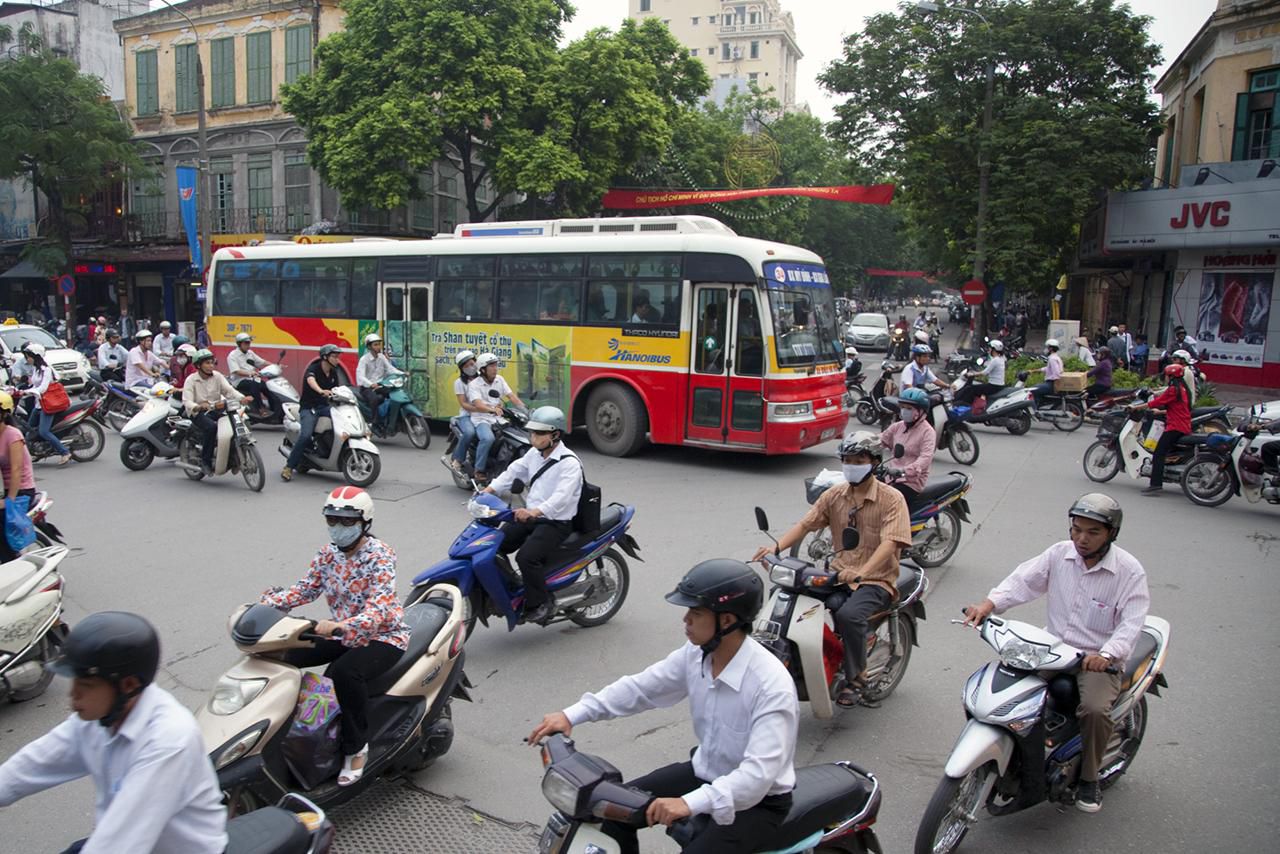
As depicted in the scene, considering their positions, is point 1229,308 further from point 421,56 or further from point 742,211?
point 421,56

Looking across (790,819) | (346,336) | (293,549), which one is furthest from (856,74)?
(790,819)

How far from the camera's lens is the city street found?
4094mm

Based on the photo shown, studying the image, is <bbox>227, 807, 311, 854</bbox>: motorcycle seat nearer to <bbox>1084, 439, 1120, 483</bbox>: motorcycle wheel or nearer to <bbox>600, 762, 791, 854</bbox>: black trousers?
<bbox>600, 762, 791, 854</bbox>: black trousers

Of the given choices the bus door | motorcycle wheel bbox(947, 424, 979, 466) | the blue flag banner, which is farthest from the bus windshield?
the blue flag banner

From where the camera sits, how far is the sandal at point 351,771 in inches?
151

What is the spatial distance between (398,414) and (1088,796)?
10.9 metres

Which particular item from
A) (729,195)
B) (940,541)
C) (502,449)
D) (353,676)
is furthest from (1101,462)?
(729,195)

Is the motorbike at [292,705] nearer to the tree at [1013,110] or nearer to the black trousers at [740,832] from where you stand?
the black trousers at [740,832]

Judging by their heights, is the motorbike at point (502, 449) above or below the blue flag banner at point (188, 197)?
below

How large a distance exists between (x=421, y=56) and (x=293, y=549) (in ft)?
59.5

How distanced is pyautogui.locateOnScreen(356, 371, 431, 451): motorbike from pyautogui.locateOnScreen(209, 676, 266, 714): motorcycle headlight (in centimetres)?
979

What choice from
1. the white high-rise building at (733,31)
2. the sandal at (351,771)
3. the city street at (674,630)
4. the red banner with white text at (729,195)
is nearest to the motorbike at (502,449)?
the city street at (674,630)

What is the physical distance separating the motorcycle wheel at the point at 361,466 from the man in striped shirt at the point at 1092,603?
814cm

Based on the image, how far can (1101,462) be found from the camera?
11930mm
